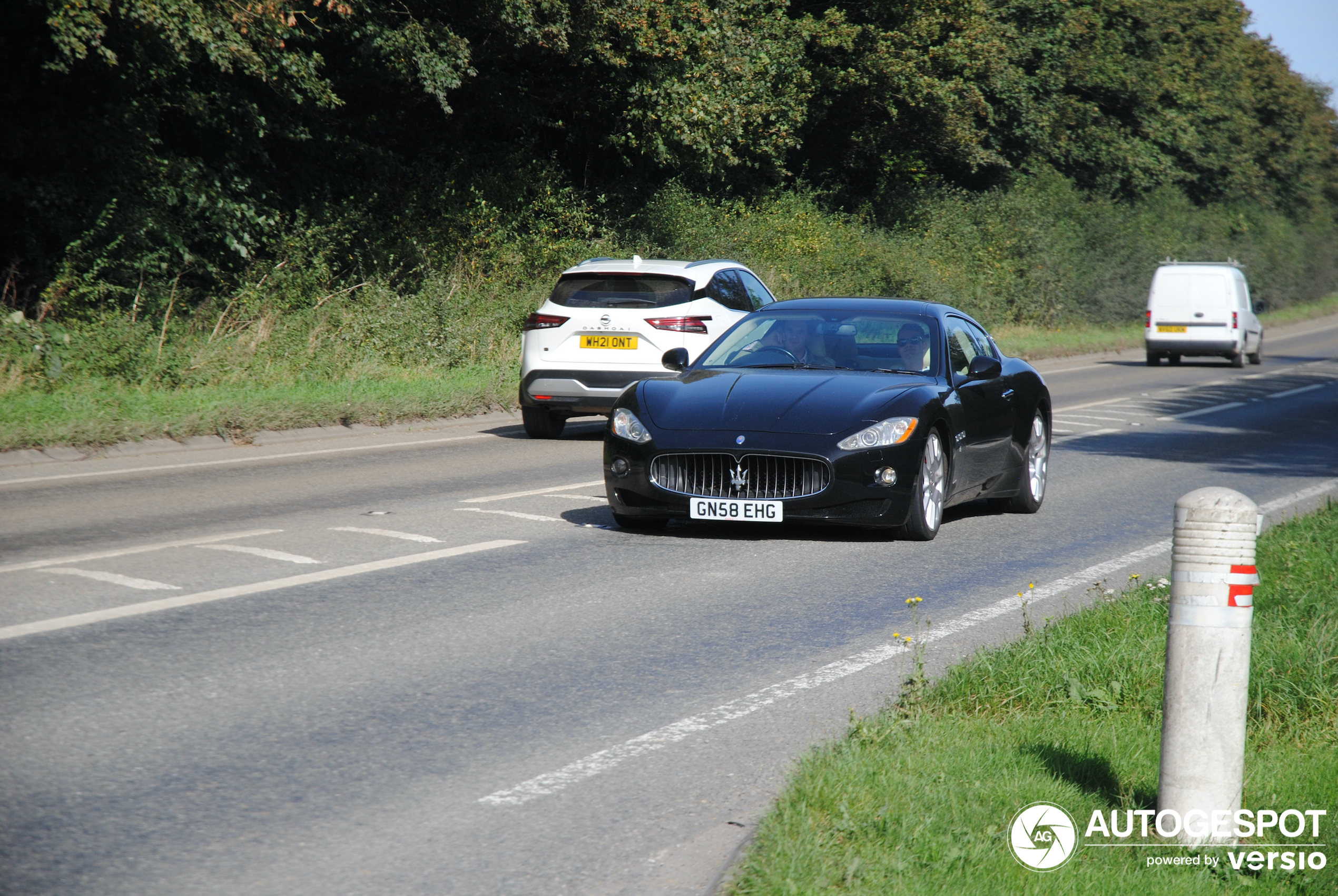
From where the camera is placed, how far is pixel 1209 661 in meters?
3.85

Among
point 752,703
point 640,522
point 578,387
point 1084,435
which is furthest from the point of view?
point 1084,435

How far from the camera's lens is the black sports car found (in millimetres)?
8742

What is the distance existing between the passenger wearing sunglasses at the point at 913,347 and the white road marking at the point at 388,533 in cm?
343

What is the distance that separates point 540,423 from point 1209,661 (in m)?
12.3

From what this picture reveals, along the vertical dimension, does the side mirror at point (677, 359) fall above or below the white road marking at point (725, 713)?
above

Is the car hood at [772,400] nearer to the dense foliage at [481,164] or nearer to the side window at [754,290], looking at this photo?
the side window at [754,290]

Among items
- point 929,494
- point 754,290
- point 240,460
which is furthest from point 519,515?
point 754,290

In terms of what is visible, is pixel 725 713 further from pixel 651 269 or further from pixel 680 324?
pixel 651 269

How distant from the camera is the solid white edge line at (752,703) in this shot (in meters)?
4.42

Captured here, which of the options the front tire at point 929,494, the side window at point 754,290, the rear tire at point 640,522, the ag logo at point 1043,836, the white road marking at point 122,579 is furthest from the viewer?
the side window at point 754,290

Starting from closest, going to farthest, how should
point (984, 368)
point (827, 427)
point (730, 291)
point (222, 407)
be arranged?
point (827, 427) < point (984, 368) < point (222, 407) < point (730, 291)

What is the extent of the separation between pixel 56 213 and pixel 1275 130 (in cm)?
7062

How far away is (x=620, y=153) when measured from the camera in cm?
2895

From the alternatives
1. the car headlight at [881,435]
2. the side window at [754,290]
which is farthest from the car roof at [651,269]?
the car headlight at [881,435]
